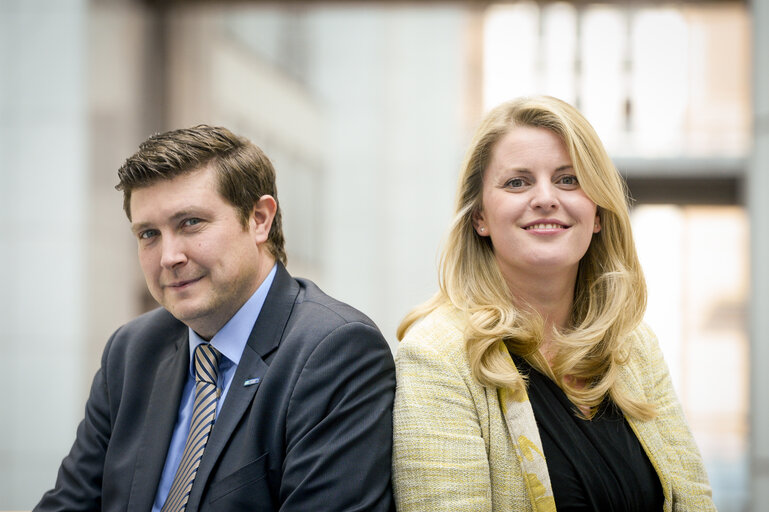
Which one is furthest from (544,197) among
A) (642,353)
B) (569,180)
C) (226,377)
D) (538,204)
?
(226,377)

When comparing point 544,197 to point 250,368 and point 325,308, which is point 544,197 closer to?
Answer: point 325,308

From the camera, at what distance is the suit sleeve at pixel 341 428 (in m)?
2.33

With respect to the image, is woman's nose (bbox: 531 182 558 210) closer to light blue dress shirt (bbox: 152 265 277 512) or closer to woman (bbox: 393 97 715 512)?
woman (bbox: 393 97 715 512)

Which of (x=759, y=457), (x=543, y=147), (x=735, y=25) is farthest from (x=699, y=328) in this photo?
(x=543, y=147)

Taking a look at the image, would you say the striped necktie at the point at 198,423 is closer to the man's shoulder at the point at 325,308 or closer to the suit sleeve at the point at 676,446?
the man's shoulder at the point at 325,308

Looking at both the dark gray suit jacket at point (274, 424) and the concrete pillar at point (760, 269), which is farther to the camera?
the concrete pillar at point (760, 269)

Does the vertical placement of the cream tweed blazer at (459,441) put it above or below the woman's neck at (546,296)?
below

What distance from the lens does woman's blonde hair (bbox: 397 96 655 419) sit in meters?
2.63

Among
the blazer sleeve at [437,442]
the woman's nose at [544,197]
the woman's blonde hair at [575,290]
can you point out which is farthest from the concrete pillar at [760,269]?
the blazer sleeve at [437,442]

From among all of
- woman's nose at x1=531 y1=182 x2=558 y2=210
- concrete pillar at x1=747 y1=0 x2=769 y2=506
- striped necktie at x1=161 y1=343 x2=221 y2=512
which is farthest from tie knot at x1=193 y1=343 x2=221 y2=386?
concrete pillar at x1=747 y1=0 x2=769 y2=506

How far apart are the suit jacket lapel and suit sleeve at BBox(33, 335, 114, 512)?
0.53 metres

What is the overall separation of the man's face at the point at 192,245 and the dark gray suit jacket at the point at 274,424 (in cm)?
16

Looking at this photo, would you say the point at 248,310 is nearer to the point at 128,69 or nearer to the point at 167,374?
the point at 167,374

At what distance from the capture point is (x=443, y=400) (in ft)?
8.25
